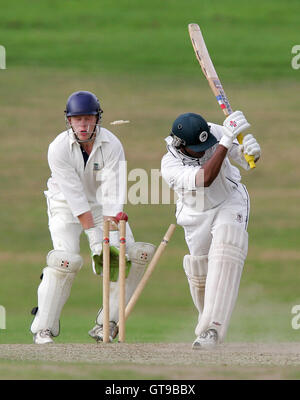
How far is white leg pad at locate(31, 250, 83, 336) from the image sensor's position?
852 cm

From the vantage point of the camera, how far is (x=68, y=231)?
343 inches

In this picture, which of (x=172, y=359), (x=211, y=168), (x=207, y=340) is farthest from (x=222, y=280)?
(x=172, y=359)

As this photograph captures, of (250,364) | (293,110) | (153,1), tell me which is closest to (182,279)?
(293,110)

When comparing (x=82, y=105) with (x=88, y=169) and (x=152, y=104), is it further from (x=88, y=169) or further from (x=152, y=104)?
(x=152, y=104)

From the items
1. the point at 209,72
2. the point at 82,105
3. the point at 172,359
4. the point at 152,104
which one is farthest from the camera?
the point at 152,104

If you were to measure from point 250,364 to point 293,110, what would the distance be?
1417 cm

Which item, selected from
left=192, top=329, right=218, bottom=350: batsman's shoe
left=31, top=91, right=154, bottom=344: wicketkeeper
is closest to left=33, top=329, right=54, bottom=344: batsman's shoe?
left=31, top=91, right=154, bottom=344: wicketkeeper

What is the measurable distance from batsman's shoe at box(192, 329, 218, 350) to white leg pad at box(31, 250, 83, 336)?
1016 mm

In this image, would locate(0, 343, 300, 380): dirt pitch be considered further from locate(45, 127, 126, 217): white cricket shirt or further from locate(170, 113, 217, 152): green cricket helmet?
locate(170, 113, 217, 152): green cricket helmet

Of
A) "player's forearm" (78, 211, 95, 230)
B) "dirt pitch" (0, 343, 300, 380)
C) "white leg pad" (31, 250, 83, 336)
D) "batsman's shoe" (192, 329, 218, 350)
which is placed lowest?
"dirt pitch" (0, 343, 300, 380)

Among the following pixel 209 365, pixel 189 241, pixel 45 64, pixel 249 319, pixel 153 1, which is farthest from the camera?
pixel 153 1

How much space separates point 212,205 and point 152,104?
13161 millimetres

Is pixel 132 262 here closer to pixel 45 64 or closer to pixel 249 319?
pixel 249 319

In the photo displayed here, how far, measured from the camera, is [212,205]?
829cm
